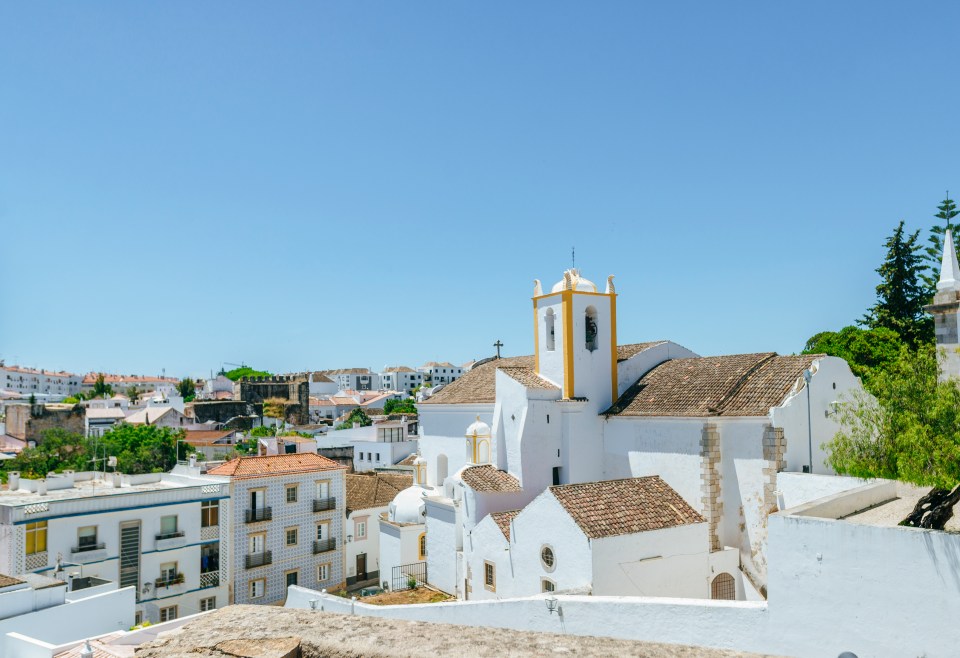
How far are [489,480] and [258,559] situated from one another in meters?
11.8

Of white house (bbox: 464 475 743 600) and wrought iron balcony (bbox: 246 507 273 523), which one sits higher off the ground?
white house (bbox: 464 475 743 600)

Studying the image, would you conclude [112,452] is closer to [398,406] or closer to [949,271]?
[398,406]

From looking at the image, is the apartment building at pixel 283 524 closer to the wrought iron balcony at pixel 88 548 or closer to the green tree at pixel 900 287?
the wrought iron balcony at pixel 88 548

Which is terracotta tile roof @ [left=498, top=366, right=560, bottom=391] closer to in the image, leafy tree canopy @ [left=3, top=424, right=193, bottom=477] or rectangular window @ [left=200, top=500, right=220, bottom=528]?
rectangular window @ [left=200, top=500, right=220, bottom=528]

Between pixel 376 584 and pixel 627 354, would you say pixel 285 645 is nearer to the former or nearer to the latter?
pixel 627 354

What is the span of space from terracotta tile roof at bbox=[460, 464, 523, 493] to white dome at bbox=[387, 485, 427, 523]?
539 centimetres

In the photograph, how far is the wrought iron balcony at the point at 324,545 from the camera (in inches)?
1146

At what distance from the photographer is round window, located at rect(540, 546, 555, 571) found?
16.2 meters

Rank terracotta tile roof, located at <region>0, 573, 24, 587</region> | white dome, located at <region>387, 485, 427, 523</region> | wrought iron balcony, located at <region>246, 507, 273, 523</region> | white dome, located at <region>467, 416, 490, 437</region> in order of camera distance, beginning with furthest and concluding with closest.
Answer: wrought iron balcony, located at <region>246, 507, 273, 523</region>, white dome, located at <region>387, 485, 427, 523</region>, white dome, located at <region>467, 416, 490, 437</region>, terracotta tile roof, located at <region>0, 573, 24, 587</region>

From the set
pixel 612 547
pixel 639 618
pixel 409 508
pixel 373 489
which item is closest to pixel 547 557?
pixel 612 547

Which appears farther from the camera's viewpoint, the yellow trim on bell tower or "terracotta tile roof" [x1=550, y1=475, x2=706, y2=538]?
the yellow trim on bell tower

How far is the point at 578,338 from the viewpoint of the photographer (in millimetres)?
21266

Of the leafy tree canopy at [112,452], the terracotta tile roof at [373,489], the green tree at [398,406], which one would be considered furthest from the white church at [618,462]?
the green tree at [398,406]

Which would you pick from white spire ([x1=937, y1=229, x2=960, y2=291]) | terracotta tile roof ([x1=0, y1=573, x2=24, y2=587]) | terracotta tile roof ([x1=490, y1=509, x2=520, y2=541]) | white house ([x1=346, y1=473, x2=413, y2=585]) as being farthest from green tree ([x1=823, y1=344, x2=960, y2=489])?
white house ([x1=346, y1=473, x2=413, y2=585])
